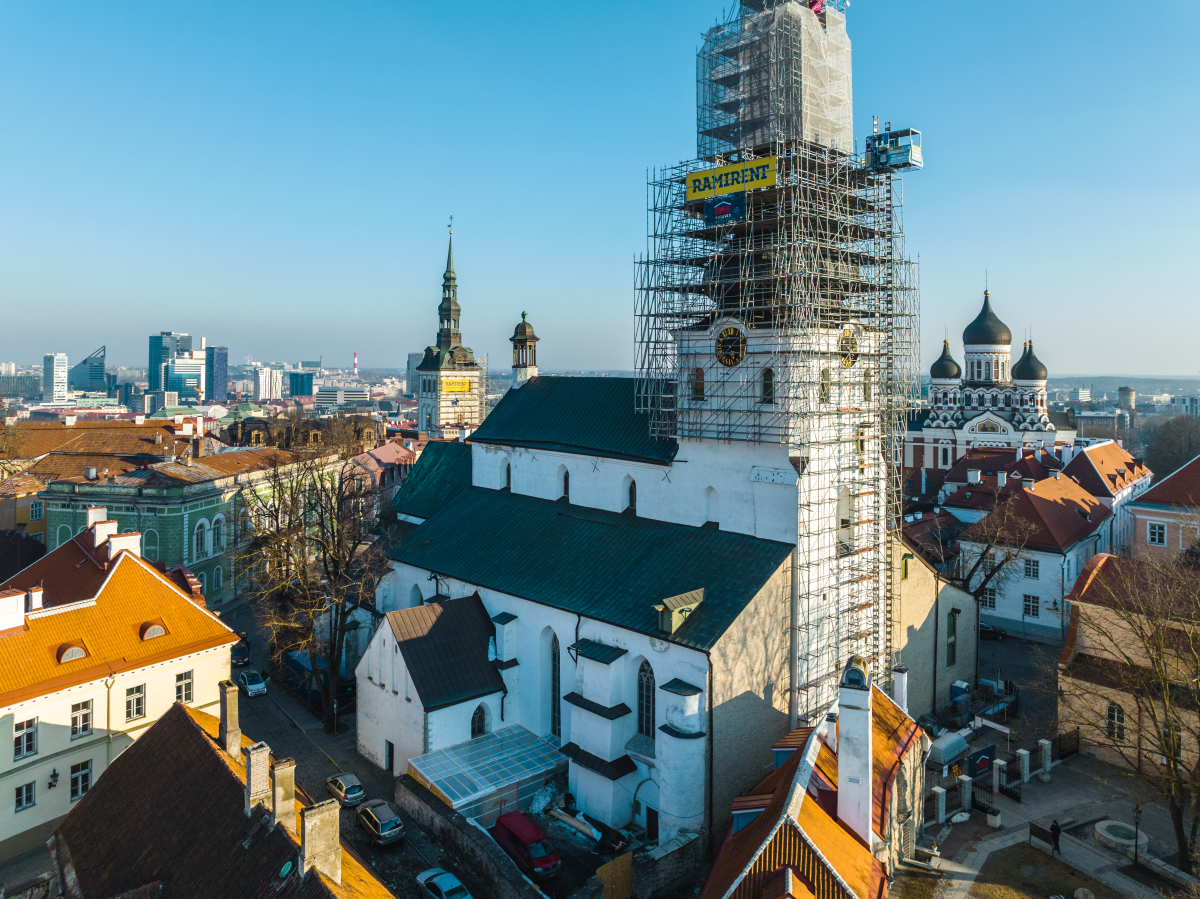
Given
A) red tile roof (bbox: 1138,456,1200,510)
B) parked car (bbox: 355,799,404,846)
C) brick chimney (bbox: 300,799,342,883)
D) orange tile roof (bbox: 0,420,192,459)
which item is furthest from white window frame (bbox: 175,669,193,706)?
red tile roof (bbox: 1138,456,1200,510)

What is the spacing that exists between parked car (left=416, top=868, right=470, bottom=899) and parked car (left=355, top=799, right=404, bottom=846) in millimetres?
2237

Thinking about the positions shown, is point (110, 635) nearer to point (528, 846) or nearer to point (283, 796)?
point (283, 796)

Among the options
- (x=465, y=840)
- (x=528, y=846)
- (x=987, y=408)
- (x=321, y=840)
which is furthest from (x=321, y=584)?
(x=987, y=408)

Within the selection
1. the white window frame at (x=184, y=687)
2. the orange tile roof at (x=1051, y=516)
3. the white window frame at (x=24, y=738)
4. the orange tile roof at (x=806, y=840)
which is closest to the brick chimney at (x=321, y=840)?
the orange tile roof at (x=806, y=840)

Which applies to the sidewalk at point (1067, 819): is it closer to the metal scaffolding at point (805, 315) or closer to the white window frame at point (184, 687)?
the metal scaffolding at point (805, 315)

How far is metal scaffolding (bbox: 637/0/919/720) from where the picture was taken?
84.8 ft

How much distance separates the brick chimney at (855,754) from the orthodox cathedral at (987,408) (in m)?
65.5

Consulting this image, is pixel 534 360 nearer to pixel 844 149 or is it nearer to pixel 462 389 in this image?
pixel 844 149

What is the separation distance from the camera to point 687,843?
2217 centimetres

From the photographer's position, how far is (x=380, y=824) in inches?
923

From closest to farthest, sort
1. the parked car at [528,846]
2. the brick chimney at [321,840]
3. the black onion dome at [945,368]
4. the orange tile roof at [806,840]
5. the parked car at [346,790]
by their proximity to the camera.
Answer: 1. the brick chimney at [321,840]
2. the orange tile roof at [806,840]
3. the parked car at [528,846]
4. the parked car at [346,790]
5. the black onion dome at [945,368]

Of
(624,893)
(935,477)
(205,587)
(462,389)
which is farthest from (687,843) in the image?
(462,389)

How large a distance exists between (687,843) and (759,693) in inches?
202

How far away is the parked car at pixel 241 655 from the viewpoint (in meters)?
38.2
